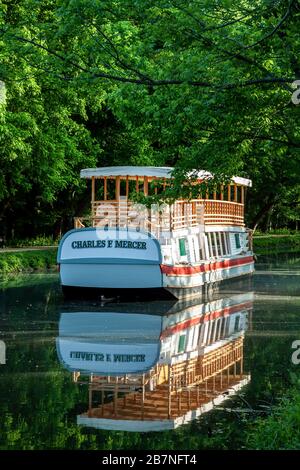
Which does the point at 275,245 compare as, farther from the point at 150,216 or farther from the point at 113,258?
the point at 113,258

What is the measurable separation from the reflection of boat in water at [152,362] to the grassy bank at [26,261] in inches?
479

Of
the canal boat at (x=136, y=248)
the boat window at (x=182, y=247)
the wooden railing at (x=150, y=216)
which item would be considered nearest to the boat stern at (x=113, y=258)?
the canal boat at (x=136, y=248)

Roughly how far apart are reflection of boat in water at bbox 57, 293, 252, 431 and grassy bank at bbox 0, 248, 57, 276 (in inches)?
479

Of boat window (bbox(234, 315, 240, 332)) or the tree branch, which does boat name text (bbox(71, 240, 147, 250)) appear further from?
the tree branch

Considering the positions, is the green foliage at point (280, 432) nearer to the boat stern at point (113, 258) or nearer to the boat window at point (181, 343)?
the boat window at point (181, 343)

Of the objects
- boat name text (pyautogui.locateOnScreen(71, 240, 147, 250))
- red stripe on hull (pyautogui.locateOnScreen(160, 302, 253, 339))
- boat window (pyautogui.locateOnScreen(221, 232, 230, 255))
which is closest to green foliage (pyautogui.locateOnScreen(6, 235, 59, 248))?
boat window (pyautogui.locateOnScreen(221, 232, 230, 255))

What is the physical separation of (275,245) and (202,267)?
112 feet

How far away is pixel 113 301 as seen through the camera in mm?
29500

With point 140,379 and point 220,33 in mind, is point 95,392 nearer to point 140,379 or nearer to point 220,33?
point 140,379

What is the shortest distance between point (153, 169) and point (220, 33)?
15.2 meters

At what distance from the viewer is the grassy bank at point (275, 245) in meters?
61.0

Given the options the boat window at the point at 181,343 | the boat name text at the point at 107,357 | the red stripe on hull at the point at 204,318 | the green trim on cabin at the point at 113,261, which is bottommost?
the boat window at the point at 181,343

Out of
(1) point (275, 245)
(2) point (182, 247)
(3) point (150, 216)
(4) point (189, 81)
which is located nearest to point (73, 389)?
(4) point (189, 81)
